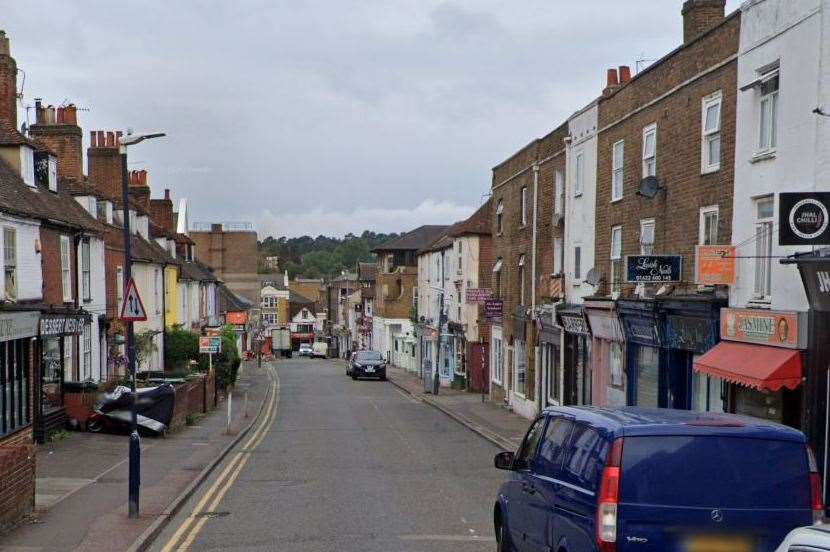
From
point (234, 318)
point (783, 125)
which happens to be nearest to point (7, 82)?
point (783, 125)

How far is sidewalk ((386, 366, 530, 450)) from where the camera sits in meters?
27.9

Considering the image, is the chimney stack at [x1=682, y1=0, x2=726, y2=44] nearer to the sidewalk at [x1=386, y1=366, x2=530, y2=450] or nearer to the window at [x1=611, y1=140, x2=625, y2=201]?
the window at [x1=611, y1=140, x2=625, y2=201]

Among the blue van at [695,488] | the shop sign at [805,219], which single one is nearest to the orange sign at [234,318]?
the shop sign at [805,219]

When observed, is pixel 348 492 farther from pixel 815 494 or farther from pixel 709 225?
pixel 815 494

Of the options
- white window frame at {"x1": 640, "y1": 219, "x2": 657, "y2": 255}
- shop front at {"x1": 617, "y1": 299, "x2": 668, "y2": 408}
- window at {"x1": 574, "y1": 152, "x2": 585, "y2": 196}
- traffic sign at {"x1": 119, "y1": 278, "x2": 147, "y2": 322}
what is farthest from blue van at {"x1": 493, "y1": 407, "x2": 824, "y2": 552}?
window at {"x1": 574, "y1": 152, "x2": 585, "y2": 196}

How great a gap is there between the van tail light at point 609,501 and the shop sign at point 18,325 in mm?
14417

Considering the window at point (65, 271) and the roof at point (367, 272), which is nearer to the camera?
the window at point (65, 271)

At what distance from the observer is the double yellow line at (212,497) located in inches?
528

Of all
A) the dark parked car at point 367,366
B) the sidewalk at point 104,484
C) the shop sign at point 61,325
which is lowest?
the dark parked car at point 367,366

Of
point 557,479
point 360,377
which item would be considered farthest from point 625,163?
point 360,377

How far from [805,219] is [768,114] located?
3573 millimetres

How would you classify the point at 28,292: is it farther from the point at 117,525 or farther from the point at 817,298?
the point at 817,298

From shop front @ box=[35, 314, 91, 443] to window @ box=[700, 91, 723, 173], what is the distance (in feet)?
47.3

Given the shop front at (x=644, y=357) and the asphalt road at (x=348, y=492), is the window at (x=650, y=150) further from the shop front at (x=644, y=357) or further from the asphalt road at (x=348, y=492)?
the asphalt road at (x=348, y=492)
